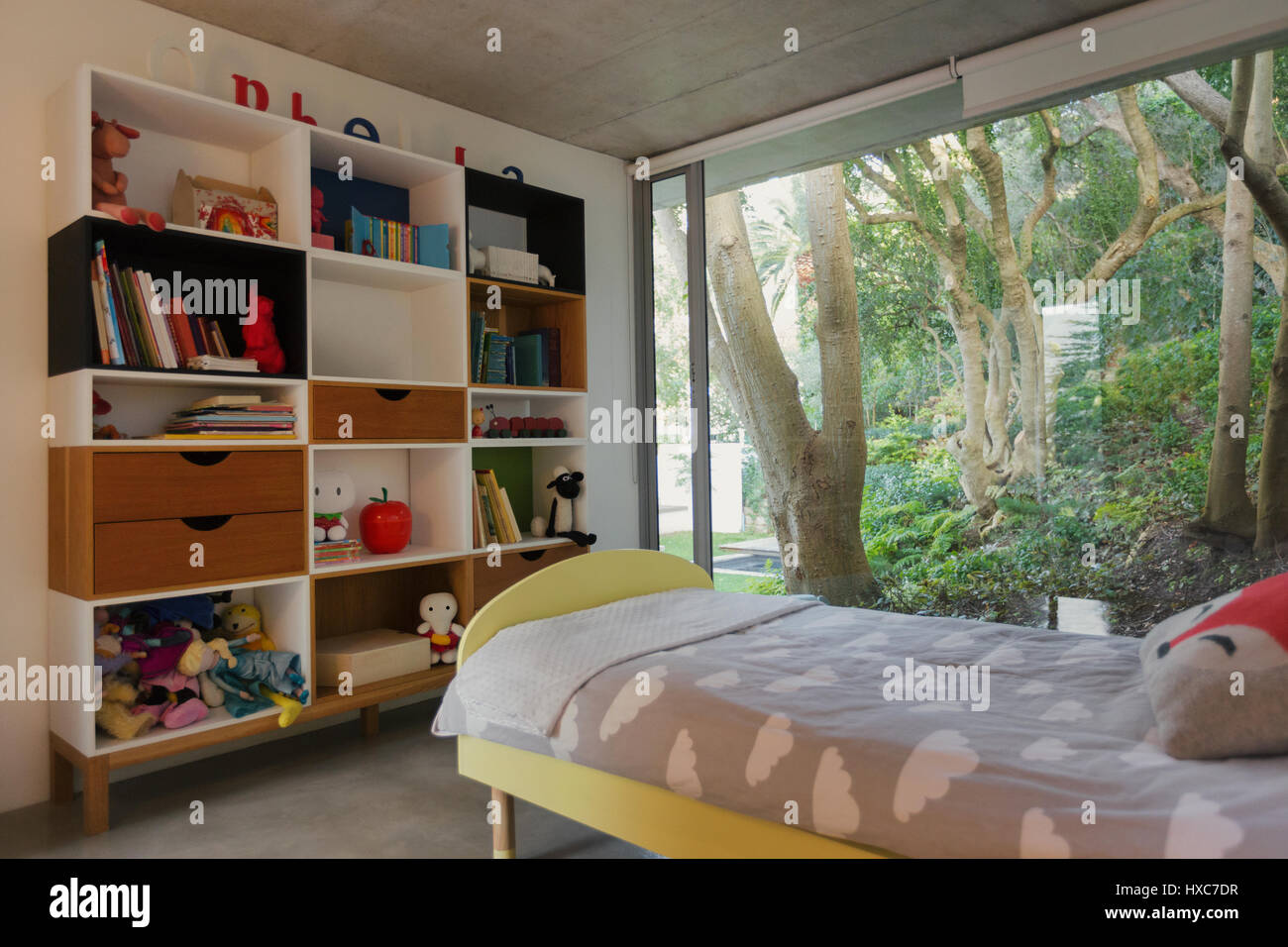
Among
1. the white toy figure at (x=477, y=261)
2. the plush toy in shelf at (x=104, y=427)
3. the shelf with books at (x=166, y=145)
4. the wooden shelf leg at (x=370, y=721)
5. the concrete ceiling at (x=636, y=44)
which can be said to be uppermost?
the concrete ceiling at (x=636, y=44)

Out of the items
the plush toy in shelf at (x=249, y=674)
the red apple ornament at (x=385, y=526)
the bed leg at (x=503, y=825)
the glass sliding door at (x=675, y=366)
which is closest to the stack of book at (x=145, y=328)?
the red apple ornament at (x=385, y=526)

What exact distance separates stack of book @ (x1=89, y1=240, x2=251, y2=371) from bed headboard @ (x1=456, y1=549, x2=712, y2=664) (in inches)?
48.7

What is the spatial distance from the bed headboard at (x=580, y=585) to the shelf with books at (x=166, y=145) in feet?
4.83

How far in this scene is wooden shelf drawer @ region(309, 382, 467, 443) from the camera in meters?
2.90

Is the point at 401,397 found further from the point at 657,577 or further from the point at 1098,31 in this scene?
the point at 1098,31

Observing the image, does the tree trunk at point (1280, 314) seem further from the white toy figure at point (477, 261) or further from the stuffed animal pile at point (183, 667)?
the stuffed animal pile at point (183, 667)

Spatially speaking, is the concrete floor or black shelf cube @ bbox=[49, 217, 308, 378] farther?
black shelf cube @ bbox=[49, 217, 308, 378]

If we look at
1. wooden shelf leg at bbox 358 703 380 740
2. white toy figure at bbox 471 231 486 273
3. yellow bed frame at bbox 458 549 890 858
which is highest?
white toy figure at bbox 471 231 486 273

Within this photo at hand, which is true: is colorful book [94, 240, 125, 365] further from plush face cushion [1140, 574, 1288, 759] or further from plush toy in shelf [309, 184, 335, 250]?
plush face cushion [1140, 574, 1288, 759]

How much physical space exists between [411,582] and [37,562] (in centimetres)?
128

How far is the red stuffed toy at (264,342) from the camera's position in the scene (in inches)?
111

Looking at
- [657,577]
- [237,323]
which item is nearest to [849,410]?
[657,577]

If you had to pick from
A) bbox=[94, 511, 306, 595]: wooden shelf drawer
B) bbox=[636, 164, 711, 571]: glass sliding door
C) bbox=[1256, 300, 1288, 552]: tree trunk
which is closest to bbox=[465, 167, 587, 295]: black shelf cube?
bbox=[636, 164, 711, 571]: glass sliding door

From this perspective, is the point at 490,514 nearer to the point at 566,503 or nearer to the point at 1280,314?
the point at 566,503
